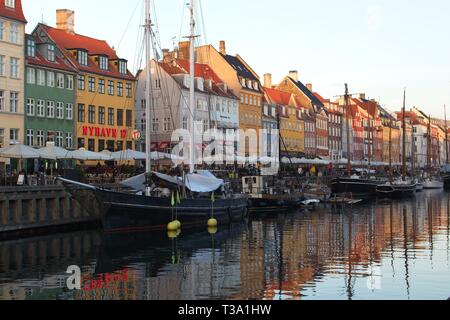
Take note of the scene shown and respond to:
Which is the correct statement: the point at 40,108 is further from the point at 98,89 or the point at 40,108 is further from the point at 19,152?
the point at 19,152

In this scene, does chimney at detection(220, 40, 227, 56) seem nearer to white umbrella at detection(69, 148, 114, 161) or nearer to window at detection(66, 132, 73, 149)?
window at detection(66, 132, 73, 149)

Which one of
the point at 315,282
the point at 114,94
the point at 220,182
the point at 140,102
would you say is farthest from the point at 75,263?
the point at 140,102

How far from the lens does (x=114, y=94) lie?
68938 millimetres

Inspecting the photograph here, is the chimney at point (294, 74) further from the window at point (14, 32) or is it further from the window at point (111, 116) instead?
the window at point (14, 32)

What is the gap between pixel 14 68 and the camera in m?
56.7

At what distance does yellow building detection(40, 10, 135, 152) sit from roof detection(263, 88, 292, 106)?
39566mm

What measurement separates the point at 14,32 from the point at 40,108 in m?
6.94

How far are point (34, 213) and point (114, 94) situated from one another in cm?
3235

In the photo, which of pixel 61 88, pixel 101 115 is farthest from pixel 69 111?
pixel 101 115

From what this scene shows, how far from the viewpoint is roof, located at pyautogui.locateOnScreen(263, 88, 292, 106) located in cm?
10784

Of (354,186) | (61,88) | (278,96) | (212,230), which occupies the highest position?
(278,96)

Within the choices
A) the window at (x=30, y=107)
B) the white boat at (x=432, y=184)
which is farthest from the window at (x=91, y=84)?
the white boat at (x=432, y=184)

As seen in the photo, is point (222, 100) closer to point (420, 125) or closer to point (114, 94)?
point (114, 94)

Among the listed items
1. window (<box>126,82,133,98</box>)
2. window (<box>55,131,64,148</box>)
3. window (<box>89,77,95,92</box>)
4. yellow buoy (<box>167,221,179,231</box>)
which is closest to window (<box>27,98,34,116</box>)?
window (<box>55,131,64,148</box>)
